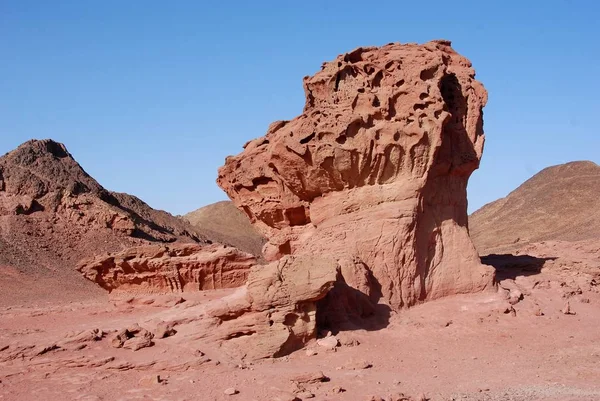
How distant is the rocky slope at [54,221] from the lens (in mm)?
31188

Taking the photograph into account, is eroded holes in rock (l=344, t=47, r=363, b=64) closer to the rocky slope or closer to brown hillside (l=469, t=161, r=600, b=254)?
the rocky slope

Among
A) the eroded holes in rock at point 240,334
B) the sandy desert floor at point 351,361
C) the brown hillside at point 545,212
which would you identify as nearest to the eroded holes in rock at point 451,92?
the sandy desert floor at point 351,361

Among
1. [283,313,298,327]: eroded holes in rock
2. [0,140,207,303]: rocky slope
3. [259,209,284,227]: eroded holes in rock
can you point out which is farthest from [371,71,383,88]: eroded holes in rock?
[0,140,207,303]: rocky slope

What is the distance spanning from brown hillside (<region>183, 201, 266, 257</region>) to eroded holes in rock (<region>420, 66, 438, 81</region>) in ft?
105

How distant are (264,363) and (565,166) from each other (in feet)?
166

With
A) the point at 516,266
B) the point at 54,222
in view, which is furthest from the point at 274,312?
the point at 54,222

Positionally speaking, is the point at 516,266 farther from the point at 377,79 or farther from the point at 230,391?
the point at 230,391

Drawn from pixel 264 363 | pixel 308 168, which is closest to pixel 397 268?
pixel 308 168

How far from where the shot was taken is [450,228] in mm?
14734

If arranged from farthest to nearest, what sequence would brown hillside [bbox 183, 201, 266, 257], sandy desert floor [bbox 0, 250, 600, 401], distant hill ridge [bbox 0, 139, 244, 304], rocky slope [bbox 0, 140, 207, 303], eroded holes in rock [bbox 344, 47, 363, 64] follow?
brown hillside [bbox 183, 201, 266, 257], rocky slope [bbox 0, 140, 207, 303], distant hill ridge [bbox 0, 139, 244, 304], eroded holes in rock [bbox 344, 47, 363, 64], sandy desert floor [bbox 0, 250, 600, 401]

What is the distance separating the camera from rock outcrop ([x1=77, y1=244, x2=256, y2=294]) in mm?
15719

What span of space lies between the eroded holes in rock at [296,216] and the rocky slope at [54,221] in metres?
15.3

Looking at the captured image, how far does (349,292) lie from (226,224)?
4577 centimetres

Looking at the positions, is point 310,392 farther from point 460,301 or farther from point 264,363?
point 460,301
